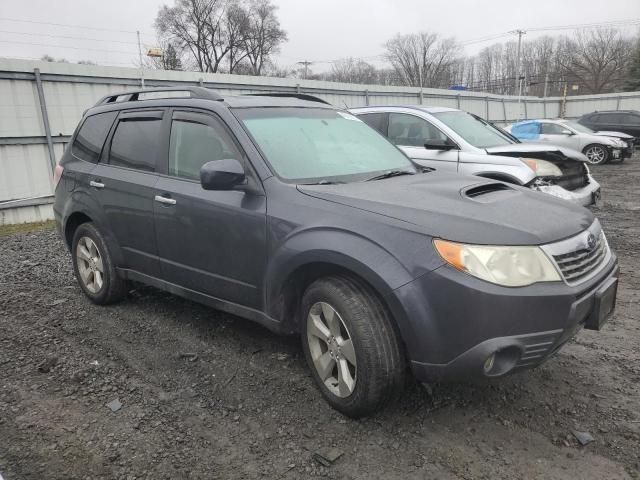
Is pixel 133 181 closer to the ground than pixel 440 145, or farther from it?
farther from it

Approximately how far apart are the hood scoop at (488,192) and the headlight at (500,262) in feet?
1.76

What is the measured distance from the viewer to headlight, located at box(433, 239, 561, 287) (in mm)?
2393

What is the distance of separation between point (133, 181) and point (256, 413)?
210 cm

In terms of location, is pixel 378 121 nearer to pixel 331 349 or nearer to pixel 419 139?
pixel 419 139

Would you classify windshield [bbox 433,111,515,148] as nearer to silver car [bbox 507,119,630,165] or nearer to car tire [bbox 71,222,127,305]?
car tire [bbox 71,222,127,305]

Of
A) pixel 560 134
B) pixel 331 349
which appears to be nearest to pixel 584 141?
pixel 560 134

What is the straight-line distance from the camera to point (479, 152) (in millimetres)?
7117

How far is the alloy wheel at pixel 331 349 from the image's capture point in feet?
9.14

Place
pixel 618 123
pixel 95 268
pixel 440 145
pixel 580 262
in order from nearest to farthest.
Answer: pixel 580 262
pixel 95 268
pixel 440 145
pixel 618 123

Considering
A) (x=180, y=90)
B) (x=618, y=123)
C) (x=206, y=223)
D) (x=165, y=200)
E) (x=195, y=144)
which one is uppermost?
(x=180, y=90)

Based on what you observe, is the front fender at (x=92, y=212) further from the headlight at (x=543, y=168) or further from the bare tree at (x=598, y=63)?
the bare tree at (x=598, y=63)

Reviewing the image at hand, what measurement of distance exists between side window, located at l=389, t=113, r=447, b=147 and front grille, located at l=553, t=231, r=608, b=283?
4.84m

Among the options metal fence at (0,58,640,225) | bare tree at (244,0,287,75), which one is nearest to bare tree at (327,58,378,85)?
bare tree at (244,0,287,75)

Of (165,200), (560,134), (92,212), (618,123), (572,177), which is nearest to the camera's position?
(165,200)
